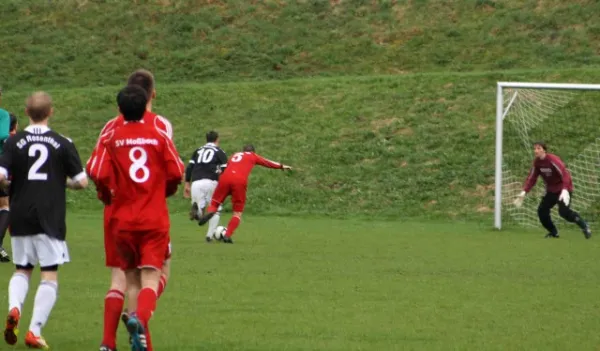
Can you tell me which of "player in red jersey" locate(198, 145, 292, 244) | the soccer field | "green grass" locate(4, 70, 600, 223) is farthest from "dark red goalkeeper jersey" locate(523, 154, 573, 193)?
"player in red jersey" locate(198, 145, 292, 244)

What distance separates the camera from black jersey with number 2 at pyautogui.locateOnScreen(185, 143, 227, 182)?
1912 cm

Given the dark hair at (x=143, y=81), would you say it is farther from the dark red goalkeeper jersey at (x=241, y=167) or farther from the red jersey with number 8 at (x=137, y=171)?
the dark red goalkeeper jersey at (x=241, y=167)

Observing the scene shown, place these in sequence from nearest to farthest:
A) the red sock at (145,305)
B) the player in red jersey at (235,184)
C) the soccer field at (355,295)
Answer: the red sock at (145,305) < the soccer field at (355,295) < the player in red jersey at (235,184)

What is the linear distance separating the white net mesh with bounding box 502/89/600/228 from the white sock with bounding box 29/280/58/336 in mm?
16999

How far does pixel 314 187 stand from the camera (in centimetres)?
2683

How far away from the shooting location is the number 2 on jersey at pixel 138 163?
286 inches

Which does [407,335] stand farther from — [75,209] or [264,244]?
[75,209]

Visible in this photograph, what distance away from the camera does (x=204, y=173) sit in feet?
63.7

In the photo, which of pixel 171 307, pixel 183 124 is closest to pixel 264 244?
pixel 171 307

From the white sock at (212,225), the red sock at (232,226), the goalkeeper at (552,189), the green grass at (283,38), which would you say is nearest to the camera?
the red sock at (232,226)

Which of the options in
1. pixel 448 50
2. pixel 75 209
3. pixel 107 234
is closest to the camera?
pixel 107 234

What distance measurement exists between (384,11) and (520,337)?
107ft

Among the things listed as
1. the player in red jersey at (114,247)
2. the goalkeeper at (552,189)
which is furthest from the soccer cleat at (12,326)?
the goalkeeper at (552,189)

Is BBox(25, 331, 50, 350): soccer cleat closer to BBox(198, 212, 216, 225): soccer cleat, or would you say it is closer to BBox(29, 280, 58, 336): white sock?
BBox(29, 280, 58, 336): white sock
